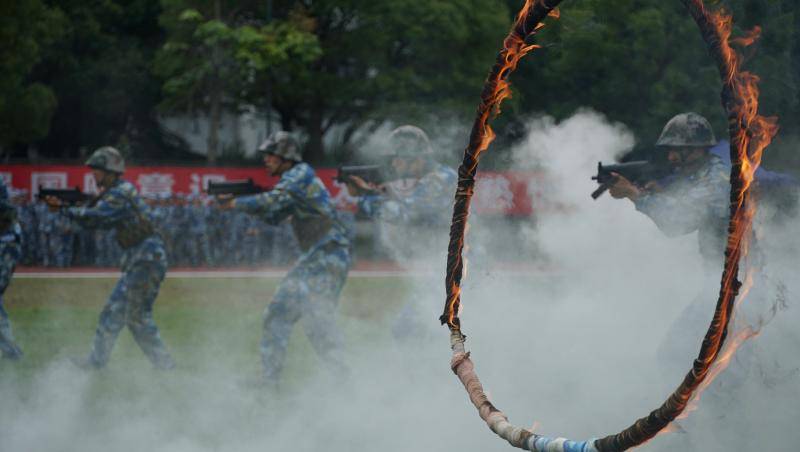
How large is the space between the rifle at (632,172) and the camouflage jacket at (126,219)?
450 cm

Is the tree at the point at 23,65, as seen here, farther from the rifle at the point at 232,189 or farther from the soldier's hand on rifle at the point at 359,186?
the soldier's hand on rifle at the point at 359,186

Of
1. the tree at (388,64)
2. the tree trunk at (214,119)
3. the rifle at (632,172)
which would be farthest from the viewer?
the tree trunk at (214,119)

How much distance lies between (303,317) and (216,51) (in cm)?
1570

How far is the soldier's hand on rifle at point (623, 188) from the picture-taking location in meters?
7.15

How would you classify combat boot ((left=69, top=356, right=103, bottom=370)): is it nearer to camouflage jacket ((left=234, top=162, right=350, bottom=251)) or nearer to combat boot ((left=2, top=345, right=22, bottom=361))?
combat boot ((left=2, top=345, right=22, bottom=361))

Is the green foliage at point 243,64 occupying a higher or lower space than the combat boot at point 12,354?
higher

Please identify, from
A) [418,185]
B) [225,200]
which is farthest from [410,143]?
[225,200]

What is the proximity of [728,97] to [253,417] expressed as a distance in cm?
495

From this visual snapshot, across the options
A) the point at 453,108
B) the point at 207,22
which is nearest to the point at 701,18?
the point at 453,108

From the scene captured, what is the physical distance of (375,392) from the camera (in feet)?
28.9

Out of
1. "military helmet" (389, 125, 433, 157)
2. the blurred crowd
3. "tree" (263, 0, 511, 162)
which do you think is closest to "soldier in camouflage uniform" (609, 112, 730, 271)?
"military helmet" (389, 125, 433, 157)

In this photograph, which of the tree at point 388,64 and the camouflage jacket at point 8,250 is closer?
the camouflage jacket at point 8,250

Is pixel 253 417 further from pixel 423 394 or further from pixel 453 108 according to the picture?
pixel 453 108

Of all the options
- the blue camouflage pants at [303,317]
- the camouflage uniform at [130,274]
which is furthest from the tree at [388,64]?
the blue camouflage pants at [303,317]
